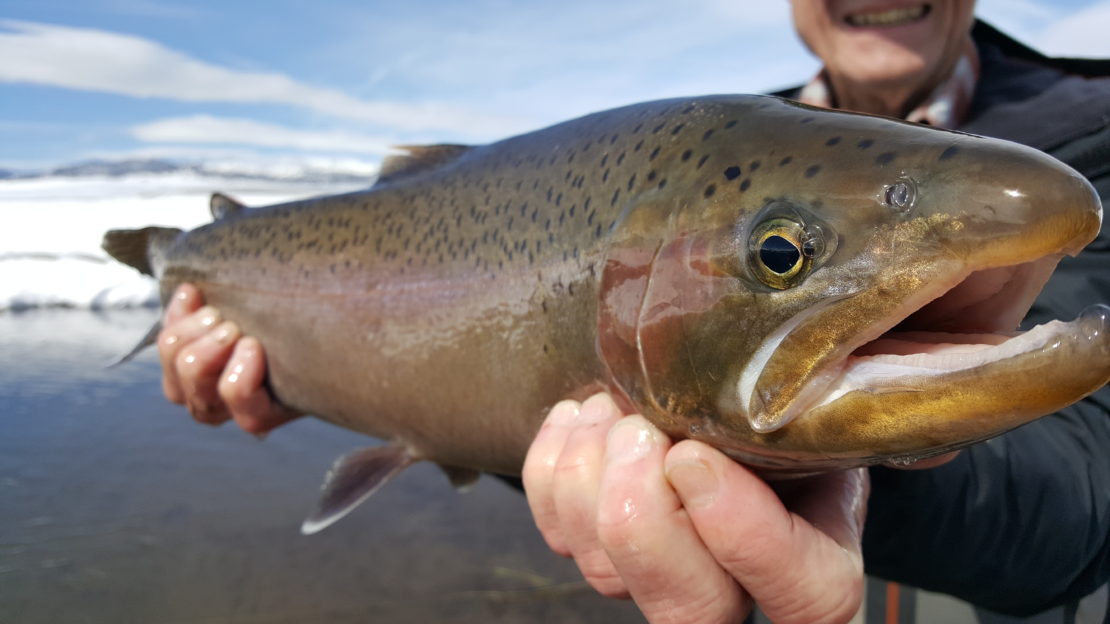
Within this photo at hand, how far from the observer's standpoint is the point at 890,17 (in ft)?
9.47

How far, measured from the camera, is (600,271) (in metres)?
1.52

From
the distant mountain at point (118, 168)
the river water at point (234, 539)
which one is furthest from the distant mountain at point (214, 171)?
the river water at point (234, 539)

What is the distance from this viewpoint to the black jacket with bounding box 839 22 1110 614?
1812mm

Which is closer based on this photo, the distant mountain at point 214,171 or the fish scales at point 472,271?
the fish scales at point 472,271

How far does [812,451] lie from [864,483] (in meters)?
0.67

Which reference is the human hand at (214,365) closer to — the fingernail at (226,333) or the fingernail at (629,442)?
the fingernail at (226,333)

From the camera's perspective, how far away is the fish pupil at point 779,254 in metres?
1.11

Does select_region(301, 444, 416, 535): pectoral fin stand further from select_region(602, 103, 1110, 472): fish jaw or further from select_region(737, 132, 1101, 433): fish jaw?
select_region(737, 132, 1101, 433): fish jaw

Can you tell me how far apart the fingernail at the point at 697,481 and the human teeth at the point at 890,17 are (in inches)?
94.3

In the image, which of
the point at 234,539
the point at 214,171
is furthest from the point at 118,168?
the point at 234,539

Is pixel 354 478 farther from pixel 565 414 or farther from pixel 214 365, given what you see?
pixel 565 414

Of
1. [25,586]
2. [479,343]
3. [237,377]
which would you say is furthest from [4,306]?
[479,343]

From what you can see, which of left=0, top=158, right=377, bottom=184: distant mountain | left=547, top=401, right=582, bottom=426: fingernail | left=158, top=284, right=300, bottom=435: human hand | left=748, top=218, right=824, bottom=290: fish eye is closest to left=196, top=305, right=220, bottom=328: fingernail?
left=158, top=284, right=300, bottom=435: human hand

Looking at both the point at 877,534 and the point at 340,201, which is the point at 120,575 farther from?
the point at 877,534
